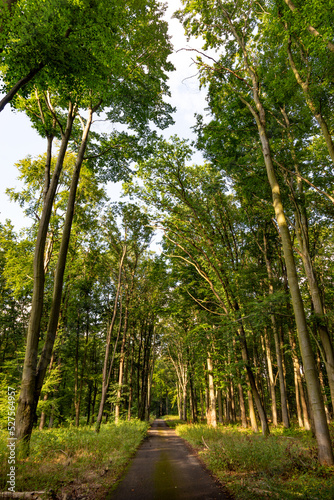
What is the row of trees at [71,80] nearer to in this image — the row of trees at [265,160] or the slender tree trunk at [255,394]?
the row of trees at [265,160]

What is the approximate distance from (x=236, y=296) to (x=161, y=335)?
25.2 metres

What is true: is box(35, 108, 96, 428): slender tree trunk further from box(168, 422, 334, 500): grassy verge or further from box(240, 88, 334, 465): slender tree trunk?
box(240, 88, 334, 465): slender tree trunk

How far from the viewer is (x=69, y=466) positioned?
650cm

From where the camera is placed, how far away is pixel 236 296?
500 inches

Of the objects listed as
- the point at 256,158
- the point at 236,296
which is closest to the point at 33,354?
the point at 236,296

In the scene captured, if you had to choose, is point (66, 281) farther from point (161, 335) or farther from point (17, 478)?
point (161, 335)

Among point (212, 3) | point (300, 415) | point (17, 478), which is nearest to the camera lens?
point (17, 478)

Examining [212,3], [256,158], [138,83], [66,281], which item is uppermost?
[212,3]

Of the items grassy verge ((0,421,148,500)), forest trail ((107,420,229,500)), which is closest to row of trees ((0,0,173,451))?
grassy verge ((0,421,148,500))

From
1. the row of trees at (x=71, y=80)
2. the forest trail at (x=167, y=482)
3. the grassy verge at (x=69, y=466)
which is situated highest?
the row of trees at (x=71, y=80)

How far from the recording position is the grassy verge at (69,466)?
5.02 meters

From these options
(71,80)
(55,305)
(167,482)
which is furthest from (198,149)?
(167,482)

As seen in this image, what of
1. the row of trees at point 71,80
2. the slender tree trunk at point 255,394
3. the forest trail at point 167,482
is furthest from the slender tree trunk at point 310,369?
the row of trees at point 71,80

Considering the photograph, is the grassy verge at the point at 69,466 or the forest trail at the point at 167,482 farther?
the forest trail at the point at 167,482
